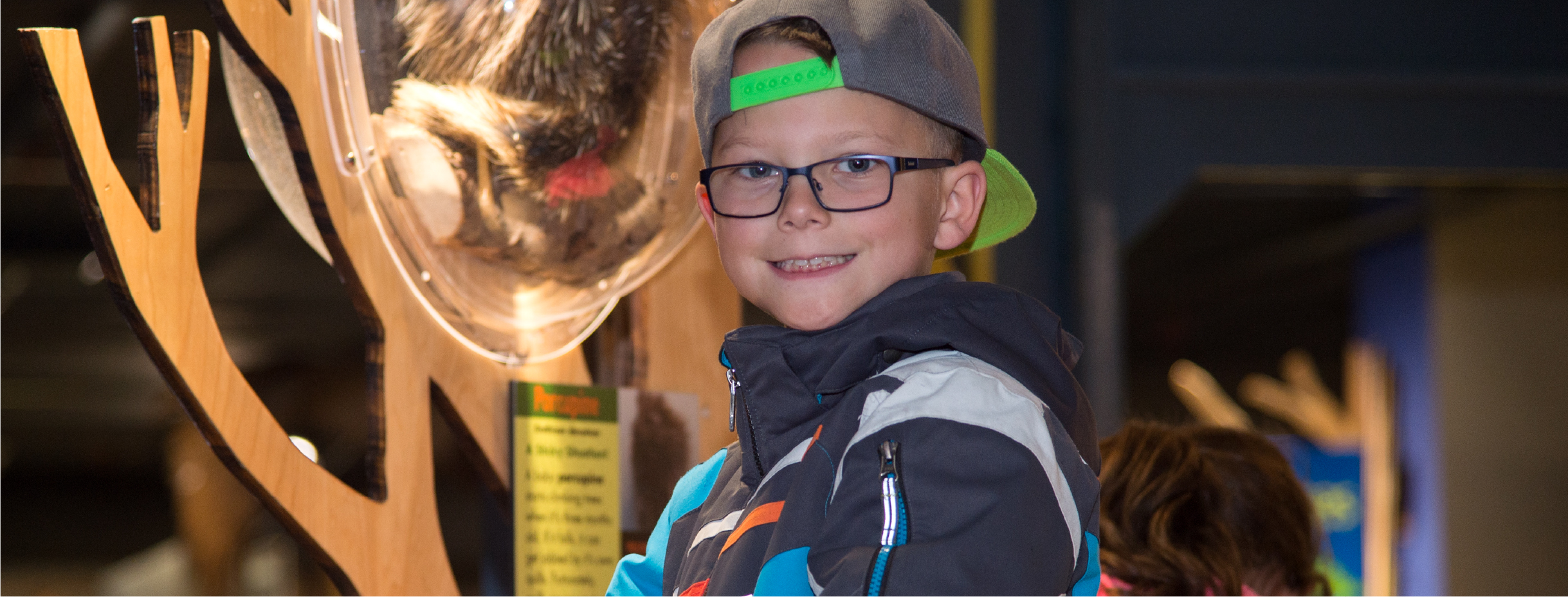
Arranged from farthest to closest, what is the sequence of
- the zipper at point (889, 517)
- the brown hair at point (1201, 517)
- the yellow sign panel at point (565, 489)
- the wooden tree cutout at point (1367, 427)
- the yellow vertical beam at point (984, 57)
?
the wooden tree cutout at point (1367, 427) → the yellow vertical beam at point (984, 57) → the brown hair at point (1201, 517) → the yellow sign panel at point (565, 489) → the zipper at point (889, 517)

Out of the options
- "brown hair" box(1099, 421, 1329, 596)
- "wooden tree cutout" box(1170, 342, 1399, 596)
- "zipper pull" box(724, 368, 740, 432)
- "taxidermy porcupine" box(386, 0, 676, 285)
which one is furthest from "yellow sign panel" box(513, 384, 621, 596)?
"wooden tree cutout" box(1170, 342, 1399, 596)

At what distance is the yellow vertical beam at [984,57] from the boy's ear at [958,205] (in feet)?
4.31

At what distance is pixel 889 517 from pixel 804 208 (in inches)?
10.6

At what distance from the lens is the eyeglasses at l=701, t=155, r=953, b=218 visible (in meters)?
0.90

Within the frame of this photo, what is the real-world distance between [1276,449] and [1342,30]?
1.09m

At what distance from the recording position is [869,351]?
32.5 inches

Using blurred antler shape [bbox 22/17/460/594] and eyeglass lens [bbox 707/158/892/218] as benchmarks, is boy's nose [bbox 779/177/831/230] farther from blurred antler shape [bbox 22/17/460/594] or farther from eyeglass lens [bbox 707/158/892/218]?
blurred antler shape [bbox 22/17/460/594]

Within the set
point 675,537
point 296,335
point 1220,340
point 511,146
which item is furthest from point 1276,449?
point 1220,340

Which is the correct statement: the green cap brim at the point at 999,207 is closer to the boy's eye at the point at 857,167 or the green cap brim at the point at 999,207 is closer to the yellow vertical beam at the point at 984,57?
the boy's eye at the point at 857,167

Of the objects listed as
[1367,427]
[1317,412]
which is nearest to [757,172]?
[1367,427]

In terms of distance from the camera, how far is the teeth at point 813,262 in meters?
0.92

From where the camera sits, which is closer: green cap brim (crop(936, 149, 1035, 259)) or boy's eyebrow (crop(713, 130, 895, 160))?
boy's eyebrow (crop(713, 130, 895, 160))

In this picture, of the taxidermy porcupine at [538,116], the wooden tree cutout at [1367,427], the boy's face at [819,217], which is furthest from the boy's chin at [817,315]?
the wooden tree cutout at [1367,427]

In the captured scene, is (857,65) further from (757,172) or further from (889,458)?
(889,458)
